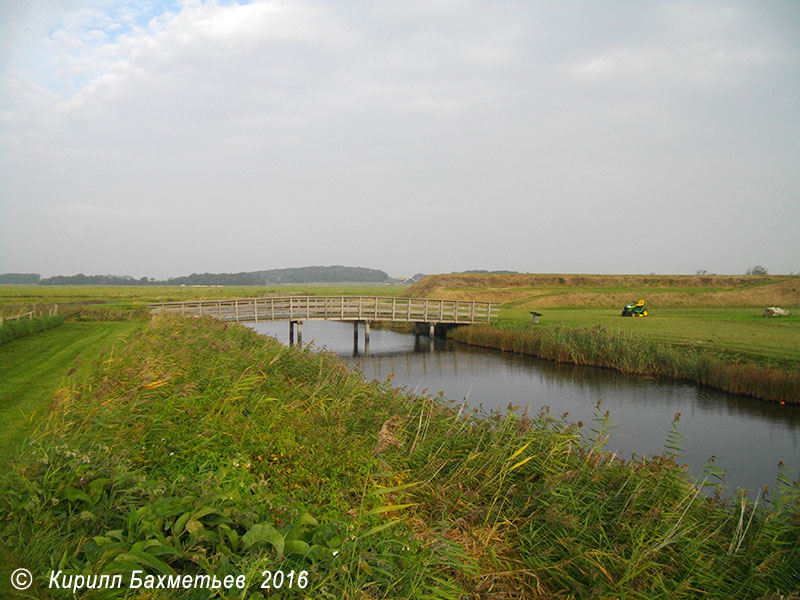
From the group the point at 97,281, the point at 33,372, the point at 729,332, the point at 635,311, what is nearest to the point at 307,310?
the point at 33,372

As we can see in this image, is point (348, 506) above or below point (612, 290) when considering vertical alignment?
below

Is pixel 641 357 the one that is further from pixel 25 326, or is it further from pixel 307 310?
pixel 25 326

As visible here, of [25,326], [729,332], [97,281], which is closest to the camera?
[25,326]

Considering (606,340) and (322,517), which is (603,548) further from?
(606,340)

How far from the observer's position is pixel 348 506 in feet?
14.7

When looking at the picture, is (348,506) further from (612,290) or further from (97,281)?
(97,281)

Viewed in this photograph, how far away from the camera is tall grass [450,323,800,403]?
50.9ft

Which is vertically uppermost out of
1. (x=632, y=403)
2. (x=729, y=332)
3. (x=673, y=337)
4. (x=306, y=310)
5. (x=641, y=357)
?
(x=306, y=310)

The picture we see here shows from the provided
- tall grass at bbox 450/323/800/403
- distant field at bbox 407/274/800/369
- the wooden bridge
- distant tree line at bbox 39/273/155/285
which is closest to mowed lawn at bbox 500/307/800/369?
distant field at bbox 407/274/800/369

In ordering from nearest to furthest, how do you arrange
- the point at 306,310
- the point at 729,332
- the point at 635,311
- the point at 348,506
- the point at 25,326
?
the point at 348,506 < the point at 25,326 < the point at 729,332 < the point at 306,310 < the point at 635,311

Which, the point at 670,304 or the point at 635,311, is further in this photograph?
the point at 670,304

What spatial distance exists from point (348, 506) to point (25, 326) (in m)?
21.6

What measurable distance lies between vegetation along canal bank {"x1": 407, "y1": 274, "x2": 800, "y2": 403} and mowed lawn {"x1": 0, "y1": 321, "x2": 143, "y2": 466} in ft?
58.7

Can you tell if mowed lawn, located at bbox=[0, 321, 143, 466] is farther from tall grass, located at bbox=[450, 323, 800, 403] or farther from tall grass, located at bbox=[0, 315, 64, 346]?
tall grass, located at bbox=[450, 323, 800, 403]
